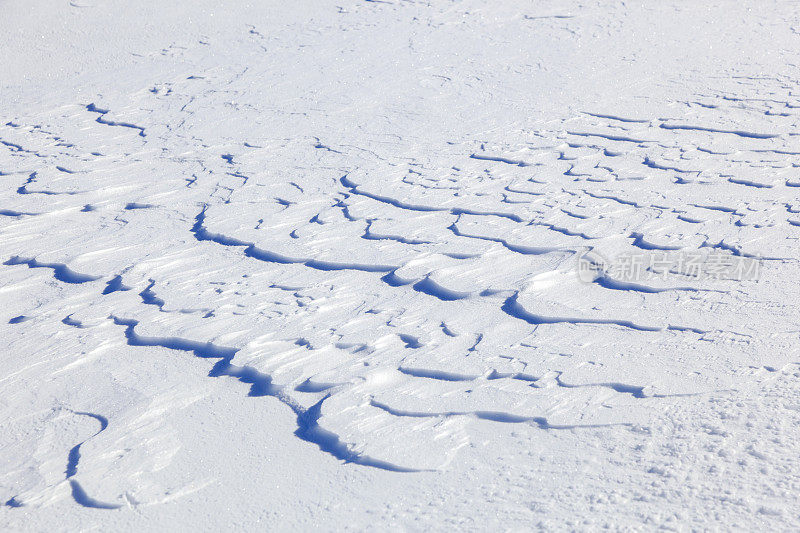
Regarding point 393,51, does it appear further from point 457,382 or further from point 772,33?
point 457,382

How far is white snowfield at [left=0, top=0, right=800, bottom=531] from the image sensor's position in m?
1.73

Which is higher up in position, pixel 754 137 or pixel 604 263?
pixel 754 137

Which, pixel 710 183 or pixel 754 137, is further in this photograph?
pixel 754 137

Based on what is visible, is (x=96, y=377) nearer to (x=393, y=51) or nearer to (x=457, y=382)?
(x=457, y=382)

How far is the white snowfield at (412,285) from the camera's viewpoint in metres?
1.73

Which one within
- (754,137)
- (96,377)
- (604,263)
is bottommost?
(96,377)

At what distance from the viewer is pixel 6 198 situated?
3498 millimetres

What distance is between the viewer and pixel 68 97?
188 inches

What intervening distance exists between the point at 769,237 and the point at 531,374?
1.16 m

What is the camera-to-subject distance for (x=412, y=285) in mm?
2607

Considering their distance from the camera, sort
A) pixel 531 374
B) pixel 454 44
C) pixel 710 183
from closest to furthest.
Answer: pixel 531 374 < pixel 710 183 < pixel 454 44

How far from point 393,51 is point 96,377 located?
11.1 feet

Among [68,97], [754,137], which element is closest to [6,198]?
[68,97]

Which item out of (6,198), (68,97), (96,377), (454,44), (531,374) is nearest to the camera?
(531,374)
